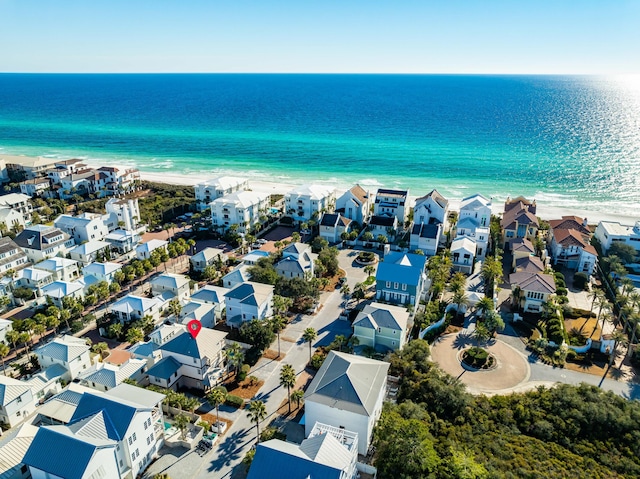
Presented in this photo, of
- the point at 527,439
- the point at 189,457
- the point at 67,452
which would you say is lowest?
the point at 189,457

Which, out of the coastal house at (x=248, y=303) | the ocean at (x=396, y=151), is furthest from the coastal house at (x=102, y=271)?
the ocean at (x=396, y=151)

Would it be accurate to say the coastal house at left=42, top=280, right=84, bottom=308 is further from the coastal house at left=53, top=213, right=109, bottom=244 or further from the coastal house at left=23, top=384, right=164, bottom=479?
the coastal house at left=23, top=384, right=164, bottom=479

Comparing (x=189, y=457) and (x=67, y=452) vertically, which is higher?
(x=67, y=452)

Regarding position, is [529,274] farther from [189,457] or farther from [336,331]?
[189,457]

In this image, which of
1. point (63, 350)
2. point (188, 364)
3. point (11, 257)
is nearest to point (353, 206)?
point (188, 364)

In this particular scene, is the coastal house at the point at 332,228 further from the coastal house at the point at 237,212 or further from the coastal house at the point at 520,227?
the coastal house at the point at 520,227

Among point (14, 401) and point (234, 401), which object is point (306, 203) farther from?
point (14, 401)

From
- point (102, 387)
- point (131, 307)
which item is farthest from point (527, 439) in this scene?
point (131, 307)
